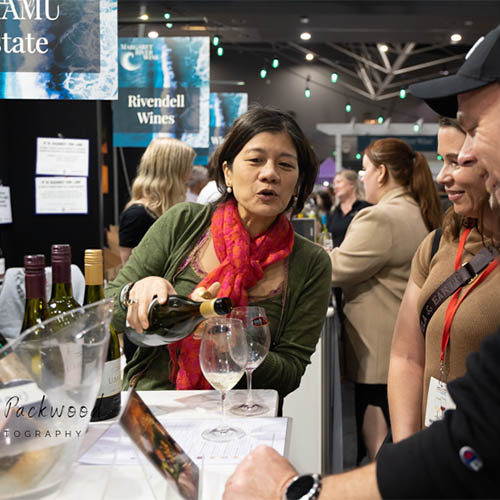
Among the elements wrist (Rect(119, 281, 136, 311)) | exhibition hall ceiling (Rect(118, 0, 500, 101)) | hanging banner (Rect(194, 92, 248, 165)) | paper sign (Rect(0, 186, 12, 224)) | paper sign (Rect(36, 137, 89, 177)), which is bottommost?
wrist (Rect(119, 281, 136, 311))

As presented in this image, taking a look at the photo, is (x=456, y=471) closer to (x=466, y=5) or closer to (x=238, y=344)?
(x=238, y=344)

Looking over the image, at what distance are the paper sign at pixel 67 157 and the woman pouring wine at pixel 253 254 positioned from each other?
8.31 ft

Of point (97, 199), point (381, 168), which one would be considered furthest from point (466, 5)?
point (97, 199)

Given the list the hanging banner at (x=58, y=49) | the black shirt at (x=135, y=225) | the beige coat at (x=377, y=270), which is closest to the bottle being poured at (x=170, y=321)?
the hanging banner at (x=58, y=49)

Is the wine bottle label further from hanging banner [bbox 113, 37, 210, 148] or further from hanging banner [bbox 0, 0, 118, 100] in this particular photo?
hanging banner [bbox 113, 37, 210, 148]

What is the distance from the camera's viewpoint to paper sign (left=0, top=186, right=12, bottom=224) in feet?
13.7

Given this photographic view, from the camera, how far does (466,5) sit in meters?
6.62

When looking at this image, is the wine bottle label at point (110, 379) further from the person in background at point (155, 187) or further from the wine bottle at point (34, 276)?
the person in background at point (155, 187)

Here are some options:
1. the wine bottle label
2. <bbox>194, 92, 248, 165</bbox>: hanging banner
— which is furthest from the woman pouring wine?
<bbox>194, 92, 248, 165</bbox>: hanging banner

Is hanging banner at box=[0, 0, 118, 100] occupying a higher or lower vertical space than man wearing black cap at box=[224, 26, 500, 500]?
higher

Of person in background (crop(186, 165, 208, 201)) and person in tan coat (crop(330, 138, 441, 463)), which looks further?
person in background (crop(186, 165, 208, 201))

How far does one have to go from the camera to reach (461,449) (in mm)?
718

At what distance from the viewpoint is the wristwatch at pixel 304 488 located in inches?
33.5

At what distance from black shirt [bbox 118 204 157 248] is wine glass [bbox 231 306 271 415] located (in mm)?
2234
